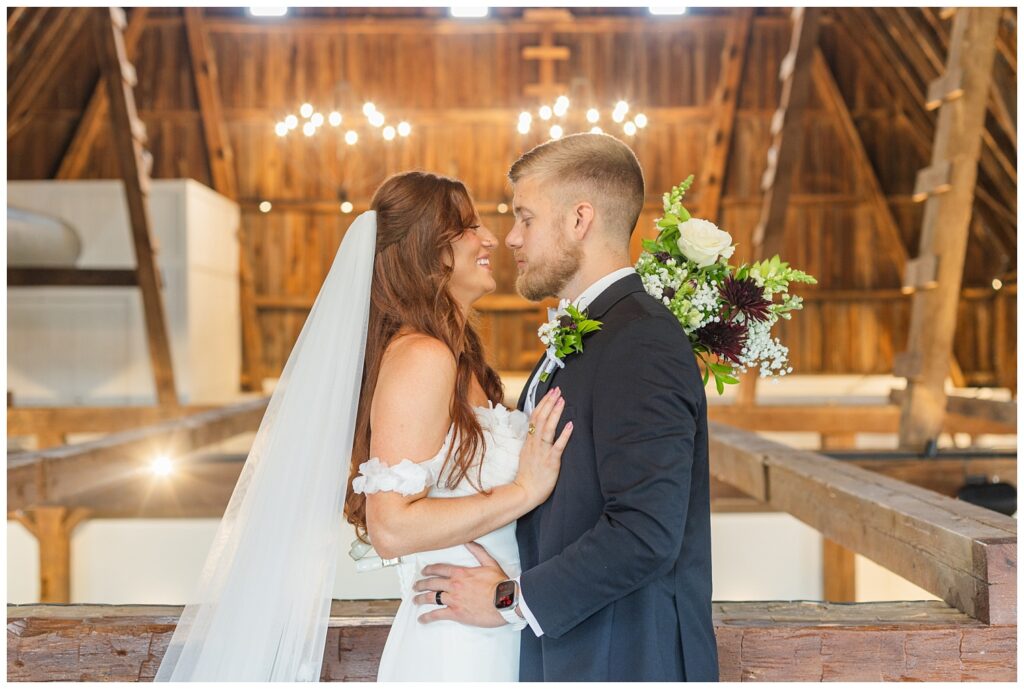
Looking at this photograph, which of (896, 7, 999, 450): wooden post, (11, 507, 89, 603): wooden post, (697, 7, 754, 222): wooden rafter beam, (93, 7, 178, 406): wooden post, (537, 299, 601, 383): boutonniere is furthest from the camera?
(11, 507, 89, 603): wooden post

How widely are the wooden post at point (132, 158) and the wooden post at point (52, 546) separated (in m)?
2.33

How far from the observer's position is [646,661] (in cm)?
170

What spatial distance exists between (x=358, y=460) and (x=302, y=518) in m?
0.17

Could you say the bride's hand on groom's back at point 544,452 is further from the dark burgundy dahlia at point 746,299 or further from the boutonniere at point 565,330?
the dark burgundy dahlia at point 746,299

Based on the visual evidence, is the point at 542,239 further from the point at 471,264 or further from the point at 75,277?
the point at 75,277

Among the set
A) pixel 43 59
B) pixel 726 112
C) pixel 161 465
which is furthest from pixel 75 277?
pixel 726 112

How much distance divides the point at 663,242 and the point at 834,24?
10.9m

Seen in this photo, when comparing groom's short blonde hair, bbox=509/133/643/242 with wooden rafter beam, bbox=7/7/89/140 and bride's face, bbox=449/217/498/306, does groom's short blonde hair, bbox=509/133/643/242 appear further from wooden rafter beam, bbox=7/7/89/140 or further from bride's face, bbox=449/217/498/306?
wooden rafter beam, bbox=7/7/89/140

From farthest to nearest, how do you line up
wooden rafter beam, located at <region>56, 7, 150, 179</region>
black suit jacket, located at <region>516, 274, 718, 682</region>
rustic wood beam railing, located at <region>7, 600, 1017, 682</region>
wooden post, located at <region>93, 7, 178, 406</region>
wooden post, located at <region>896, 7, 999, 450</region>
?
wooden rafter beam, located at <region>56, 7, 150, 179</region> < wooden post, located at <region>93, 7, 178, 406</region> < wooden post, located at <region>896, 7, 999, 450</region> < rustic wood beam railing, located at <region>7, 600, 1017, 682</region> < black suit jacket, located at <region>516, 274, 718, 682</region>

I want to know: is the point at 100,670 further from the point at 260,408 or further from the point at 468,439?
the point at 260,408

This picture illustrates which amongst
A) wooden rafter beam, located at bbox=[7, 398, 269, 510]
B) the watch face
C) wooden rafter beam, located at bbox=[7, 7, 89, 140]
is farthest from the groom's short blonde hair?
wooden rafter beam, located at bbox=[7, 7, 89, 140]

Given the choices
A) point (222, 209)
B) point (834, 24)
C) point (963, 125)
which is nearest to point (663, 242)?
point (963, 125)

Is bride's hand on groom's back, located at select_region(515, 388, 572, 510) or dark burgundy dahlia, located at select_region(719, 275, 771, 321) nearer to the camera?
bride's hand on groom's back, located at select_region(515, 388, 572, 510)

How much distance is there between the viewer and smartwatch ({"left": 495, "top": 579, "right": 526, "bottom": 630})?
5.90 ft
